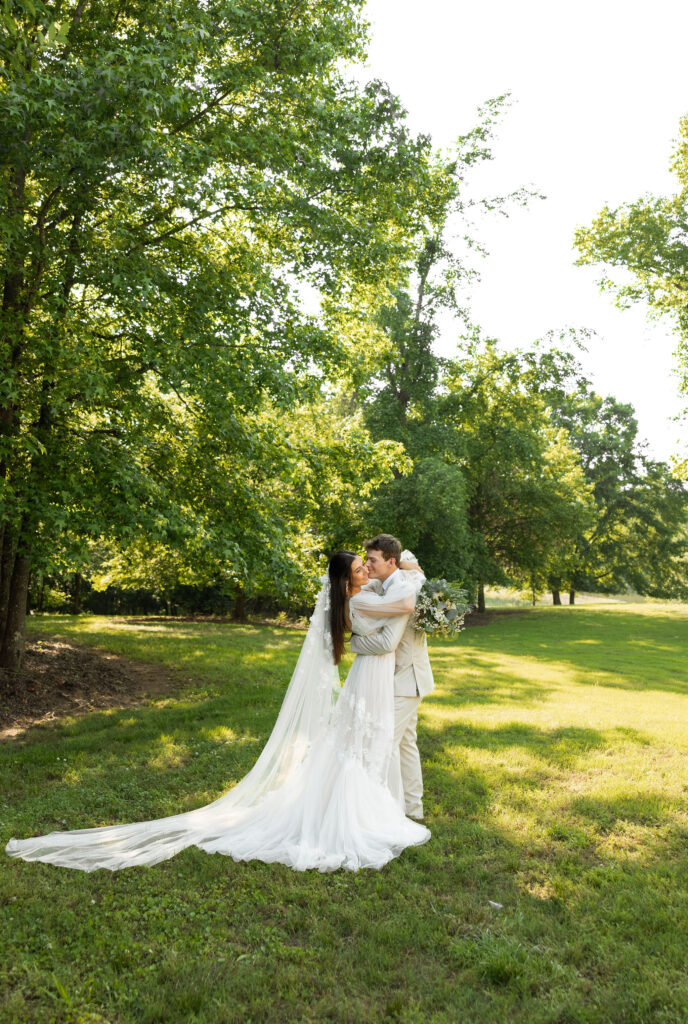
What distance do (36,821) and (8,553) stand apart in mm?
7264

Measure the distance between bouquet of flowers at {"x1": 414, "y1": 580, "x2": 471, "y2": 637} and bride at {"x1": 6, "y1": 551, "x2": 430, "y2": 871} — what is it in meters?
0.14

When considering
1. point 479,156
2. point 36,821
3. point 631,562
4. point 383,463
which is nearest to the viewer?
point 36,821

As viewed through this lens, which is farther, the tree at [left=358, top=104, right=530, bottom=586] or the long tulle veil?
the tree at [left=358, top=104, right=530, bottom=586]

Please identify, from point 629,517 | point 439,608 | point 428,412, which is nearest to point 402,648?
point 439,608

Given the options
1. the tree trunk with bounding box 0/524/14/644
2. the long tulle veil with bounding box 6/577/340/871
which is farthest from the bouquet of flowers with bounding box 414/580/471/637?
the tree trunk with bounding box 0/524/14/644

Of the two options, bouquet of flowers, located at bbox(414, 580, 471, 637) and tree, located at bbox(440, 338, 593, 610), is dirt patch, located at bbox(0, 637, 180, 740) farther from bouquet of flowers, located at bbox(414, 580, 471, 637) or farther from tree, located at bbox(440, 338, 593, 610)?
tree, located at bbox(440, 338, 593, 610)

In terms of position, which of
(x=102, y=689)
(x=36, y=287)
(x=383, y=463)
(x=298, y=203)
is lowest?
(x=102, y=689)

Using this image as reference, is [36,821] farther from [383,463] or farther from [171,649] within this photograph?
[171,649]

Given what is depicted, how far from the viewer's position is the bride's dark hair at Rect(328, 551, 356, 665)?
621 centimetres

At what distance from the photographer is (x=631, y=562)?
3747 centimetres

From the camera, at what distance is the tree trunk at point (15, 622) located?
11398 millimetres

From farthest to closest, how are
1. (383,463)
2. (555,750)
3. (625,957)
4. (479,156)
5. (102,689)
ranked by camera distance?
(479,156)
(383,463)
(102,689)
(555,750)
(625,957)

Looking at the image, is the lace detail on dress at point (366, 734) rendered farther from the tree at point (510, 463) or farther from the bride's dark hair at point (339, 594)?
the tree at point (510, 463)

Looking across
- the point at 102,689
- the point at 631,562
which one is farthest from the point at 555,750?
the point at 631,562
